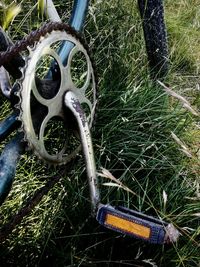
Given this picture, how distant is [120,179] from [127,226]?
0.45 meters

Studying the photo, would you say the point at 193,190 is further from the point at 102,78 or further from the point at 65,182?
the point at 102,78

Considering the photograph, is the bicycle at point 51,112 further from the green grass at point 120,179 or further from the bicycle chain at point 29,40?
the green grass at point 120,179

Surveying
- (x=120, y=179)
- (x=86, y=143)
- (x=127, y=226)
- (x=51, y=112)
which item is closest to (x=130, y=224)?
(x=127, y=226)

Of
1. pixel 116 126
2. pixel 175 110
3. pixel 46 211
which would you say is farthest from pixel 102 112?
pixel 46 211

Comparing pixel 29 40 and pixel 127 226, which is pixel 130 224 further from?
pixel 29 40

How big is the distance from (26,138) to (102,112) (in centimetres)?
76

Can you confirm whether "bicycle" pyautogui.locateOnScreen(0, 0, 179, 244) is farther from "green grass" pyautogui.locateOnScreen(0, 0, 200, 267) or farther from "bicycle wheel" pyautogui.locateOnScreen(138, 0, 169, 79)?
"bicycle wheel" pyautogui.locateOnScreen(138, 0, 169, 79)

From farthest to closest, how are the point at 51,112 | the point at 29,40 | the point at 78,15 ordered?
the point at 78,15 → the point at 51,112 → the point at 29,40

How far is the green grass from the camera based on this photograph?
1811 millimetres

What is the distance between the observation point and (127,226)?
145cm

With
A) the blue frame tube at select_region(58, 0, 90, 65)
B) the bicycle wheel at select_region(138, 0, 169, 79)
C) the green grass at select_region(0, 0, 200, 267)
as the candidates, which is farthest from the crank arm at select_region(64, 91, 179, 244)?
the bicycle wheel at select_region(138, 0, 169, 79)

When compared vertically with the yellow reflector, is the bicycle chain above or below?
above

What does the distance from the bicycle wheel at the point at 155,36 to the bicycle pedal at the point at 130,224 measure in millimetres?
967

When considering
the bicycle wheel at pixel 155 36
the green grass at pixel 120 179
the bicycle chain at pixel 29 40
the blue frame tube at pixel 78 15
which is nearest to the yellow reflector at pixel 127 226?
the green grass at pixel 120 179
